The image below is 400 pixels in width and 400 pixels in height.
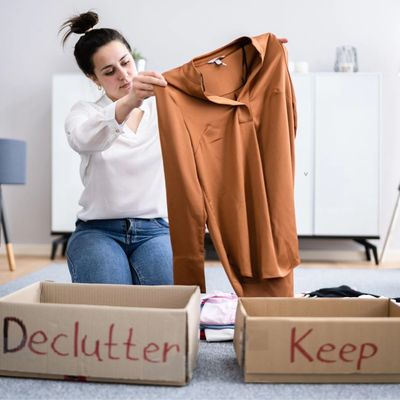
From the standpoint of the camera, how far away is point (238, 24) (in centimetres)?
381

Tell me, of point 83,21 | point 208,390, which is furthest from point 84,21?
point 208,390

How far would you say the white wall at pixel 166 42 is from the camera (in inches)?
149

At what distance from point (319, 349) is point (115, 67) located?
1084 millimetres

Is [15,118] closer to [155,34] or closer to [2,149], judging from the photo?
[2,149]

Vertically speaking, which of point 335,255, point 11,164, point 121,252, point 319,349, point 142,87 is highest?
point 142,87

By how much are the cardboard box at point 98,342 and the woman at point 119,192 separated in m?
0.51

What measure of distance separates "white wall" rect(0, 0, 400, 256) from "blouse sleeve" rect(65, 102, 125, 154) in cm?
244

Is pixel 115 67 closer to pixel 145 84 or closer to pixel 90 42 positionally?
pixel 90 42

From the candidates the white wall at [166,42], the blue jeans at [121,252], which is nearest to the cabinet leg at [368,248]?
the white wall at [166,42]

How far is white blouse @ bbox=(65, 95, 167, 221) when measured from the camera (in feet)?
5.32

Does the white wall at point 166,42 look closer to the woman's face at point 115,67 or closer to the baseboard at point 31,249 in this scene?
the baseboard at point 31,249

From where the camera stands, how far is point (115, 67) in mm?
1631

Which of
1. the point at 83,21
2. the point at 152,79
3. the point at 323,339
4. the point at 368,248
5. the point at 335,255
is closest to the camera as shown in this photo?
the point at 323,339

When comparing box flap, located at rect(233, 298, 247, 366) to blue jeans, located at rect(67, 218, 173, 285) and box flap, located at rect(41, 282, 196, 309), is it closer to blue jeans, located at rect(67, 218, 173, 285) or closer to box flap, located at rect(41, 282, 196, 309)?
box flap, located at rect(41, 282, 196, 309)
